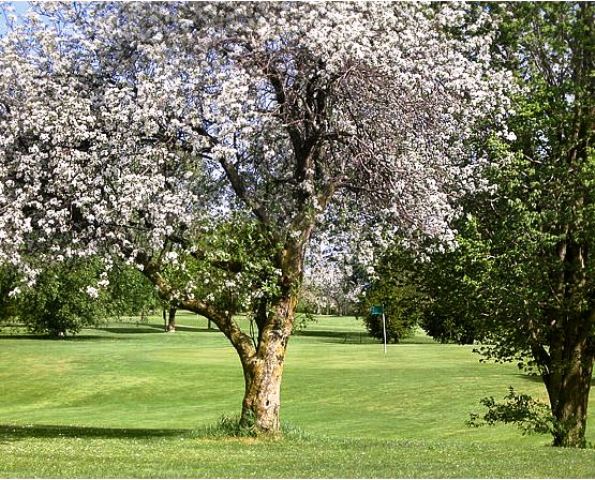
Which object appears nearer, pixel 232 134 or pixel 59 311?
pixel 232 134

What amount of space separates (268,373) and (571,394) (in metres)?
7.05

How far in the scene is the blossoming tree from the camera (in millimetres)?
16141

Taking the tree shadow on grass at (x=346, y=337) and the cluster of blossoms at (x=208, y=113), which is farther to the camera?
the tree shadow on grass at (x=346, y=337)

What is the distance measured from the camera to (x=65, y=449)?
1605cm

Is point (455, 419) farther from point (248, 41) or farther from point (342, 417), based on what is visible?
point (248, 41)

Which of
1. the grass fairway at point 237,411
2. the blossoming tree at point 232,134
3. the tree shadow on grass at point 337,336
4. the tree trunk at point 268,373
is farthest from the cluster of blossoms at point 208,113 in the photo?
the tree shadow on grass at point 337,336

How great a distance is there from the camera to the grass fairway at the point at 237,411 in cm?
1405

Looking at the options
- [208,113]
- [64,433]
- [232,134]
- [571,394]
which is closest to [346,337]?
[64,433]

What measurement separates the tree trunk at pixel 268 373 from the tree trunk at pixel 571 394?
6.02 m

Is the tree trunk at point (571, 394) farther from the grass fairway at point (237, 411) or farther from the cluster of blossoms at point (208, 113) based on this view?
the cluster of blossoms at point (208, 113)

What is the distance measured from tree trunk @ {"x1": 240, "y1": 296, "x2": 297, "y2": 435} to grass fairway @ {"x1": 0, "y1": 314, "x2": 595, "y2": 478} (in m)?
0.61

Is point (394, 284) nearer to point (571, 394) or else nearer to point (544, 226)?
point (544, 226)

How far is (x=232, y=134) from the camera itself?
16.2 m

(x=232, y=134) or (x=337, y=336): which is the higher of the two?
(x=232, y=134)
